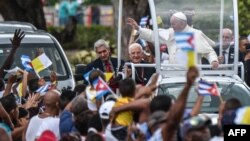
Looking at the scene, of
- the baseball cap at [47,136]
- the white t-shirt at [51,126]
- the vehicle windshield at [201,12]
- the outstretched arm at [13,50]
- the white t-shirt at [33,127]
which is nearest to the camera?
the baseball cap at [47,136]

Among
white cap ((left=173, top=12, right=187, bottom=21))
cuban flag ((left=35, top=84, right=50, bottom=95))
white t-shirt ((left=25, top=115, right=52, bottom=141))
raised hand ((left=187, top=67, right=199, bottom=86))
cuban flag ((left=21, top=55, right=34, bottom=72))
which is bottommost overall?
white t-shirt ((left=25, top=115, right=52, bottom=141))

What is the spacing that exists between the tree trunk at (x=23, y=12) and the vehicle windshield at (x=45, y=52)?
8.57m

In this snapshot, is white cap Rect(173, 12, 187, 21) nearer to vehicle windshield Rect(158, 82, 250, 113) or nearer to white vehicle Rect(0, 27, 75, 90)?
vehicle windshield Rect(158, 82, 250, 113)

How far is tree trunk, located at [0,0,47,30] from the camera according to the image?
25.8m

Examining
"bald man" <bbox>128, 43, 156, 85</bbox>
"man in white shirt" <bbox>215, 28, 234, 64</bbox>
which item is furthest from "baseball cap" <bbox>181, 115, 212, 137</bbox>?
"man in white shirt" <bbox>215, 28, 234, 64</bbox>

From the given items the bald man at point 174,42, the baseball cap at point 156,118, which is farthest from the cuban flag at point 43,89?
the baseball cap at point 156,118

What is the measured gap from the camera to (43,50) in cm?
1684

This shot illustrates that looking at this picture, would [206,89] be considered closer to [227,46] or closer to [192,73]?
[192,73]

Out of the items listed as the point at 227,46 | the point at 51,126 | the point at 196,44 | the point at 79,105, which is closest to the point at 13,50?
the point at 196,44

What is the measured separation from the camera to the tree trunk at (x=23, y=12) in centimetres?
2575

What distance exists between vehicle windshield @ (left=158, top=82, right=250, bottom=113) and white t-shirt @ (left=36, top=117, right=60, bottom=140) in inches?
77.3

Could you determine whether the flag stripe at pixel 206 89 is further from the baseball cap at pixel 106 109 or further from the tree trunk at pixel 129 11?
the tree trunk at pixel 129 11

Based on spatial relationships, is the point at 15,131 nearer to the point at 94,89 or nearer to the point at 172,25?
the point at 94,89

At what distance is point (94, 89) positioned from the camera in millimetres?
11953
